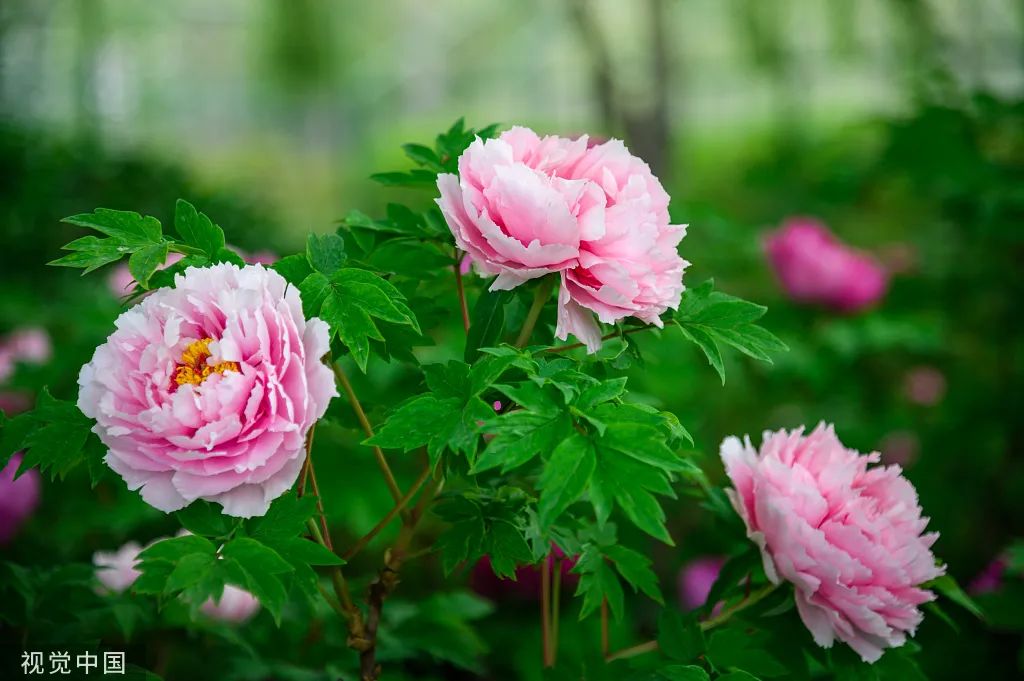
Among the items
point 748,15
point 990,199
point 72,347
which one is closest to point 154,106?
point 748,15

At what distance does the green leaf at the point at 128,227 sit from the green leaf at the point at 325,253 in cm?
12

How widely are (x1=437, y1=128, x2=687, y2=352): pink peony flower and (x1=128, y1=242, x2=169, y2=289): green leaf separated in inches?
8.6

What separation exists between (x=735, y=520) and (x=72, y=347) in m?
1.09

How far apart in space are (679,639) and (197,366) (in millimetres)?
460

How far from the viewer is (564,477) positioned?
0.59 metres

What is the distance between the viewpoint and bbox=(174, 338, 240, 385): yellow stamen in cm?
63

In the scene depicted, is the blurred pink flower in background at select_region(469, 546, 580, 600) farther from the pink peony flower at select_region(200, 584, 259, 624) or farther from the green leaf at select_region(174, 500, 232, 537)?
the green leaf at select_region(174, 500, 232, 537)

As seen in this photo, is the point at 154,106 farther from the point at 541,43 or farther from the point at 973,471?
the point at 973,471

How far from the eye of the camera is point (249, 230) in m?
2.85

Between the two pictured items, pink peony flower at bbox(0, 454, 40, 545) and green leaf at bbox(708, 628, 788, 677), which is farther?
pink peony flower at bbox(0, 454, 40, 545)

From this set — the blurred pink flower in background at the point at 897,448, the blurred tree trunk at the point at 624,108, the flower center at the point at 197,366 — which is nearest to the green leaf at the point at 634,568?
A: the flower center at the point at 197,366

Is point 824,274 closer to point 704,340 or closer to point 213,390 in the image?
point 704,340

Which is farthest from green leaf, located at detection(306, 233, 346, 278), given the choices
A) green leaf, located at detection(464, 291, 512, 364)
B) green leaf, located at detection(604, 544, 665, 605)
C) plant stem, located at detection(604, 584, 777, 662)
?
plant stem, located at detection(604, 584, 777, 662)

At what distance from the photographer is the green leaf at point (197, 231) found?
71 centimetres
